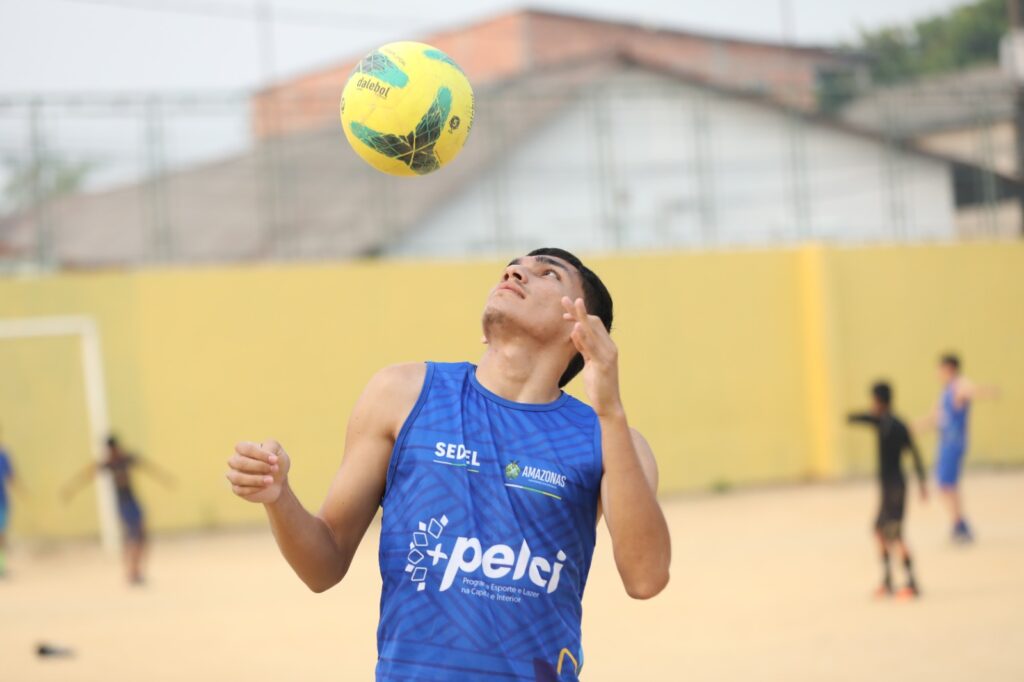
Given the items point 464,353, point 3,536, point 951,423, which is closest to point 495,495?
point 951,423

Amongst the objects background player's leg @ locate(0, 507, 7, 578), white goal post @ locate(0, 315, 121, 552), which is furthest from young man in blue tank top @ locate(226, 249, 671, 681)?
white goal post @ locate(0, 315, 121, 552)

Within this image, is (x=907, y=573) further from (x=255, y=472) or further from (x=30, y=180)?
(x=30, y=180)

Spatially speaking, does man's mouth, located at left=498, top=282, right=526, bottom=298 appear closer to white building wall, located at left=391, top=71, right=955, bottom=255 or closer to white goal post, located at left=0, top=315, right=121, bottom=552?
white goal post, located at left=0, top=315, right=121, bottom=552

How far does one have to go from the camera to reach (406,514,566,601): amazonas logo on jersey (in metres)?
3.49

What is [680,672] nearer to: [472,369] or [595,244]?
[472,369]

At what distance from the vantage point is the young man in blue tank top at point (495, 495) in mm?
3439

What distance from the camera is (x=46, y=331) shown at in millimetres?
17188

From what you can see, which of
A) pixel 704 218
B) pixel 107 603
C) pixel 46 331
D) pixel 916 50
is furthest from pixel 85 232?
pixel 916 50

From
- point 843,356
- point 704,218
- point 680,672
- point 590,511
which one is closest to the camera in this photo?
point 590,511

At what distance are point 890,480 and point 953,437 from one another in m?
3.40

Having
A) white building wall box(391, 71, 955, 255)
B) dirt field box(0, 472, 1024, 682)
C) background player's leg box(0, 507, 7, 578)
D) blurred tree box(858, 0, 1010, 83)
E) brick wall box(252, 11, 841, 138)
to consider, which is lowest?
dirt field box(0, 472, 1024, 682)

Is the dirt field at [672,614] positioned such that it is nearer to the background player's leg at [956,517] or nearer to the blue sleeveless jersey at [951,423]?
the background player's leg at [956,517]

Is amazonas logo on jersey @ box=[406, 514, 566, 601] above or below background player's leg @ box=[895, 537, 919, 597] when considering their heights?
above

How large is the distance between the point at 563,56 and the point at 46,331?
20427 mm
